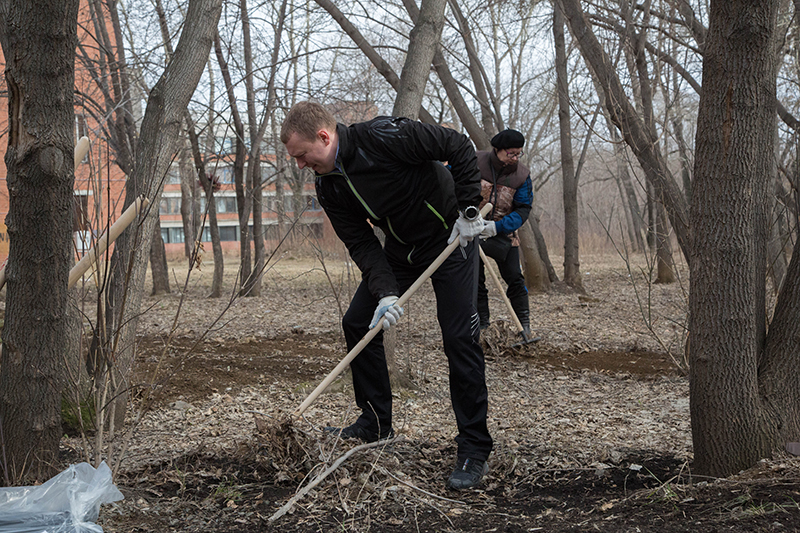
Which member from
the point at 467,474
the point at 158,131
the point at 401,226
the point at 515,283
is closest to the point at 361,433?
the point at 467,474

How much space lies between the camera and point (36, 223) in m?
2.38

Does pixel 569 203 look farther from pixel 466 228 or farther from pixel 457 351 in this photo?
pixel 457 351

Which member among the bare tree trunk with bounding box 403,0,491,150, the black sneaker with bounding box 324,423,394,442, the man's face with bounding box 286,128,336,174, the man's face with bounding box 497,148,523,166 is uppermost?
the bare tree trunk with bounding box 403,0,491,150

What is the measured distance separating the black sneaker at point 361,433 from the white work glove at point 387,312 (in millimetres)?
574

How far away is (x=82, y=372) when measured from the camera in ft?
12.4

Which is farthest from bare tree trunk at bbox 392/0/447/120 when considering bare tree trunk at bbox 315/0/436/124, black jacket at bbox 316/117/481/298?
bare tree trunk at bbox 315/0/436/124

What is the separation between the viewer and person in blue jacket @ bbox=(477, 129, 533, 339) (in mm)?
5555

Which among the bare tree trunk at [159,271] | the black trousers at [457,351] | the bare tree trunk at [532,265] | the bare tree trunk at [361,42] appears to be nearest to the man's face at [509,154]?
the bare tree trunk at [361,42]

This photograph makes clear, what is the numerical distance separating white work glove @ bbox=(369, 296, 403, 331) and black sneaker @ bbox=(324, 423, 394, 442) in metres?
0.57

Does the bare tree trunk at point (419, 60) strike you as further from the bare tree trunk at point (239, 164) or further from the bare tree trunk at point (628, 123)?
the bare tree trunk at point (239, 164)

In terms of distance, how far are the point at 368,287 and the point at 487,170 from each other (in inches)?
109

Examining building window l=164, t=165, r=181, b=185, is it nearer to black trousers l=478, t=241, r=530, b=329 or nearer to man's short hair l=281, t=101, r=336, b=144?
man's short hair l=281, t=101, r=336, b=144

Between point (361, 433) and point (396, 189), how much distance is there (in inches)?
50.1

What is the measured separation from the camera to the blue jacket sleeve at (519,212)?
18.7ft
